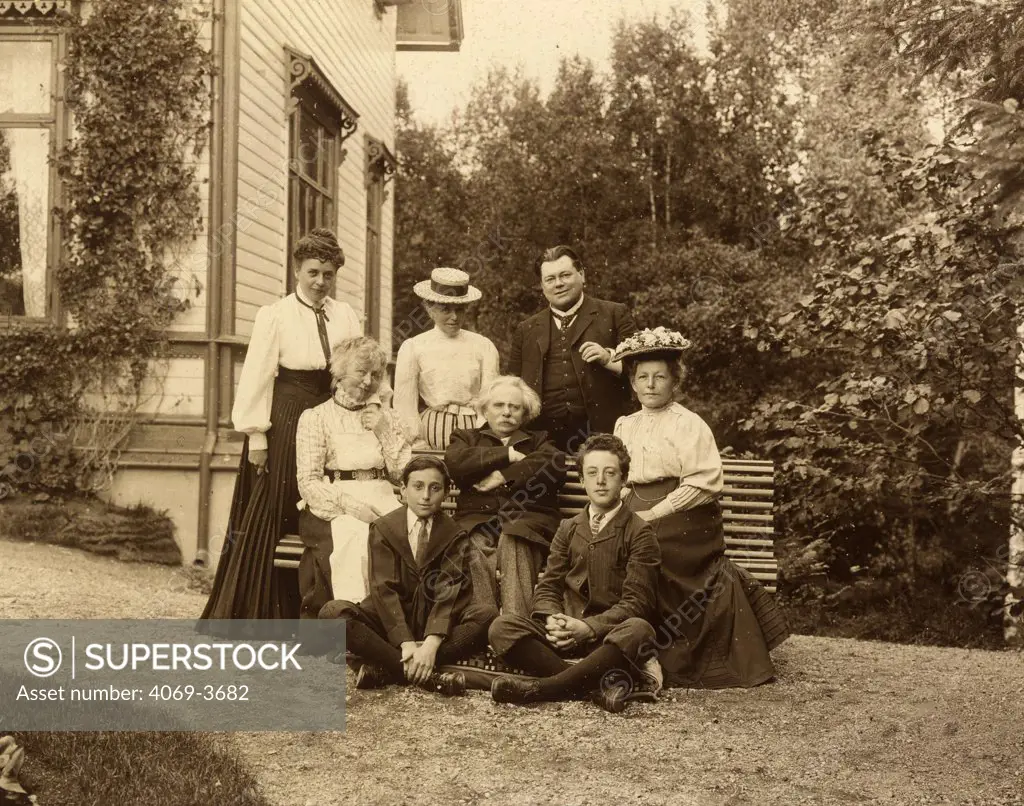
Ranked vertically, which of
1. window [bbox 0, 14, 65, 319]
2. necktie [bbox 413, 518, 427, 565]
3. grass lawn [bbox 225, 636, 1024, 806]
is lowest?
grass lawn [bbox 225, 636, 1024, 806]

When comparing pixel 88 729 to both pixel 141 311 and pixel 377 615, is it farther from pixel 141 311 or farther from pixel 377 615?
pixel 141 311

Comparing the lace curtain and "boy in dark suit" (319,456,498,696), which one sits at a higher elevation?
the lace curtain

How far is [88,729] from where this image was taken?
373cm

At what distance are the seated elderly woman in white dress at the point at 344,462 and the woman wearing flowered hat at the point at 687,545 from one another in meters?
1.04

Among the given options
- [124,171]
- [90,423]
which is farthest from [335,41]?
[90,423]

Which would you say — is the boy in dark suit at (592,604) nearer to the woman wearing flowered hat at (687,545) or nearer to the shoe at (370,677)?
the woman wearing flowered hat at (687,545)

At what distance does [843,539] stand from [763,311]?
470cm

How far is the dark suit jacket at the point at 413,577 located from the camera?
4.51 m

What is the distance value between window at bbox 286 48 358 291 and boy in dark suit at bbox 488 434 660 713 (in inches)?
227

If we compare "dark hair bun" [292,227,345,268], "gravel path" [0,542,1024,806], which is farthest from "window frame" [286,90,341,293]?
"gravel path" [0,542,1024,806]

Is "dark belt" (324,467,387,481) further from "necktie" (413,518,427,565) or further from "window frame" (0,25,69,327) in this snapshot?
"window frame" (0,25,69,327)

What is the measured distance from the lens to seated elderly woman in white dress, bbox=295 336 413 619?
4.90 meters

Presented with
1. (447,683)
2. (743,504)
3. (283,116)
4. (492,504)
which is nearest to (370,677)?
(447,683)

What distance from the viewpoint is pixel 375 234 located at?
1376 centimetres
